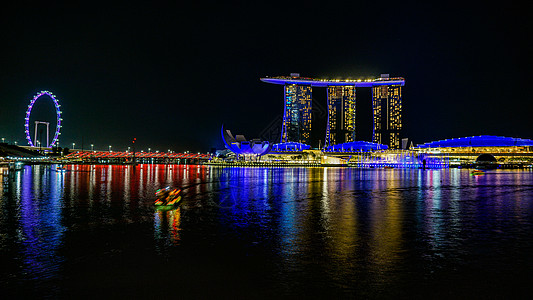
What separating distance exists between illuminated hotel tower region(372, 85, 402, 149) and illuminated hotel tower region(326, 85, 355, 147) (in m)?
9.38

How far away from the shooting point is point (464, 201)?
784 inches

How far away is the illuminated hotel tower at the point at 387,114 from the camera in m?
166

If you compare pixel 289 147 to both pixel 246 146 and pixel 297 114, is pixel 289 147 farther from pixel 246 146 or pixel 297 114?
pixel 246 146

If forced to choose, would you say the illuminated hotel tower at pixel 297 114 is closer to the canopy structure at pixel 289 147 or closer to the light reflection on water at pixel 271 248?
the canopy structure at pixel 289 147

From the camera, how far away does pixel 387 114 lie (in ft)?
553

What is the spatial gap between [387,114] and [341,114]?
18.2 meters

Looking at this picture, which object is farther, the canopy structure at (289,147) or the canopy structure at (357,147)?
the canopy structure at (289,147)

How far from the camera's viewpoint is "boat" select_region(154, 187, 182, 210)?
53.3 feet

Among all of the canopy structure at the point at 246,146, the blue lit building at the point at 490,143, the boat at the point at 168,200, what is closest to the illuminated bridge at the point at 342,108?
the canopy structure at the point at 246,146

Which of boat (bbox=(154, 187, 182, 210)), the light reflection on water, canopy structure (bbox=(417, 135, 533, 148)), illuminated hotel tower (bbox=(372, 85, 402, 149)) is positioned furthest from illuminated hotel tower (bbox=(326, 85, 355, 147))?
the light reflection on water

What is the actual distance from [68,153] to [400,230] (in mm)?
135938

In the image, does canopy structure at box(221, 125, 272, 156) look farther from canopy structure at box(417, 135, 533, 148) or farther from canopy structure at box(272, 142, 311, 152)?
canopy structure at box(417, 135, 533, 148)

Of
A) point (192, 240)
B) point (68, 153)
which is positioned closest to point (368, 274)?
point (192, 240)

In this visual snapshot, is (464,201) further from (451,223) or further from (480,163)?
(480,163)
